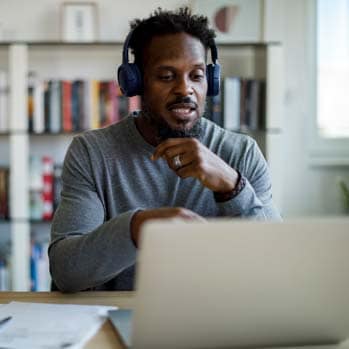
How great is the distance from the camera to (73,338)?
34.0 inches

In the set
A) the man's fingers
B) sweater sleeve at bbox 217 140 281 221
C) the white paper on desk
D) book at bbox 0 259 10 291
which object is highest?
the man's fingers

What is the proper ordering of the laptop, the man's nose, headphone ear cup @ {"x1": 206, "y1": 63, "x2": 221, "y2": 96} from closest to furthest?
1. the laptop
2. the man's nose
3. headphone ear cup @ {"x1": 206, "y1": 63, "x2": 221, "y2": 96}

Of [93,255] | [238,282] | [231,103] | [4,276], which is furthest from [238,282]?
[4,276]

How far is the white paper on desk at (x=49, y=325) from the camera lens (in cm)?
84

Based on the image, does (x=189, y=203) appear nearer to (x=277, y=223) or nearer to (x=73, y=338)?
(x=73, y=338)

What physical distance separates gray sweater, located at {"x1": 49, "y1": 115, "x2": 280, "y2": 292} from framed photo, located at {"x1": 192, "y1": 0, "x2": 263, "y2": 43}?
159 centimetres

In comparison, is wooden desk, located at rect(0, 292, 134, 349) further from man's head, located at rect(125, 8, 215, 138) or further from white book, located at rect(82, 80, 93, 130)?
white book, located at rect(82, 80, 93, 130)

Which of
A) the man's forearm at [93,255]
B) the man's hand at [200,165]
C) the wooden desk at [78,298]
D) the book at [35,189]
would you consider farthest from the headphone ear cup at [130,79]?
the book at [35,189]

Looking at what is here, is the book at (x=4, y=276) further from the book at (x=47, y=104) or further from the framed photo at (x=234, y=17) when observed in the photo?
the framed photo at (x=234, y=17)

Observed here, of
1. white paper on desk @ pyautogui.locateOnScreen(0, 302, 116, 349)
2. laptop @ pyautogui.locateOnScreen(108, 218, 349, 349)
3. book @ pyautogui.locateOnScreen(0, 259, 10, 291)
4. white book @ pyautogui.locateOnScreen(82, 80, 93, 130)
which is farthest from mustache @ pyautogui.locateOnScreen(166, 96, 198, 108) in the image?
book @ pyautogui.locateOnScreen(0, 259, 10, 291)

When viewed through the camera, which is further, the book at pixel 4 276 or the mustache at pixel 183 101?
the book at pixel 4 276

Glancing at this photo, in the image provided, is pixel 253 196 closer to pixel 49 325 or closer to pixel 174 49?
pixel 174 49

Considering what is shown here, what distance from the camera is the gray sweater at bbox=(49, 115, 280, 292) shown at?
1182 mm

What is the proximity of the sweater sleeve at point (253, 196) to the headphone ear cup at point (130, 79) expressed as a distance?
0.32 m
